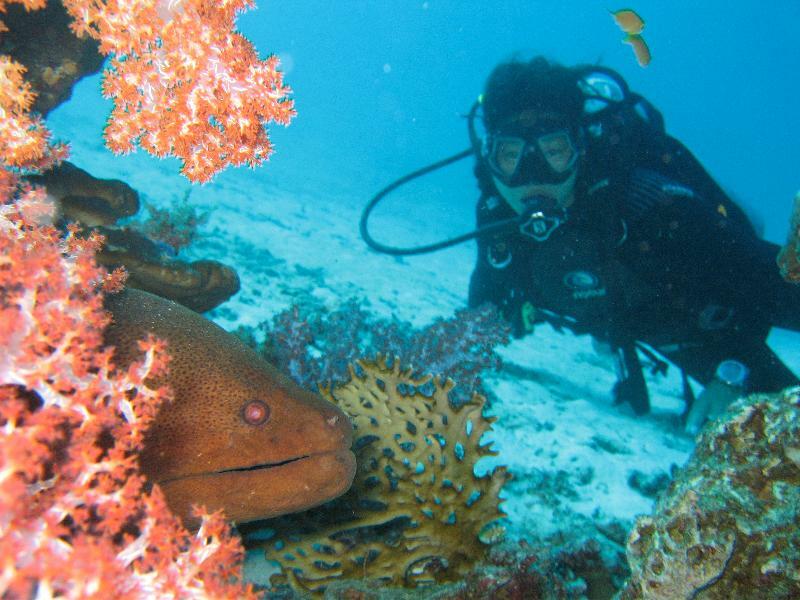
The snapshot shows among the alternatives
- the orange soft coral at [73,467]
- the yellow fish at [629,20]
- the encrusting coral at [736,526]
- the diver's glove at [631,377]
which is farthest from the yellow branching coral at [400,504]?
the yellow fish at [629,20]

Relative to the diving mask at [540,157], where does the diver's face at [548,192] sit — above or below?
below

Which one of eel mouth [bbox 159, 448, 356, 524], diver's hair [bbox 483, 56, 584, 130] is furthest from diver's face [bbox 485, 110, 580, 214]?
eel mouth [bbox 159, 448, 356, 524]

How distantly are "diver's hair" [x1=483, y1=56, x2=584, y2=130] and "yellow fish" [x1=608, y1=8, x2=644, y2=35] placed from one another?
103 centimetres

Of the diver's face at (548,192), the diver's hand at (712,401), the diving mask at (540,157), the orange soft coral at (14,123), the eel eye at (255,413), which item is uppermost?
the diving mask at (540,157)

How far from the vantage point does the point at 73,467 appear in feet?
4.38

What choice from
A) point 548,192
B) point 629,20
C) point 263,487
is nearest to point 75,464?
point 263,487

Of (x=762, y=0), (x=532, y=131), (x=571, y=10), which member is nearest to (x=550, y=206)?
(x=532, y=131)

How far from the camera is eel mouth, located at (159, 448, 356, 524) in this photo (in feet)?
6.22

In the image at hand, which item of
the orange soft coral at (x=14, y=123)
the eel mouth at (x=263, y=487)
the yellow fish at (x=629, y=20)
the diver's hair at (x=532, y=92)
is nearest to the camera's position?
the eel mouth at (x=263, y=487)

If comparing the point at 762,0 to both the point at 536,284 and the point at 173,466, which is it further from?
the point at 173,466

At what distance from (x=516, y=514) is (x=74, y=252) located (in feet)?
14.9

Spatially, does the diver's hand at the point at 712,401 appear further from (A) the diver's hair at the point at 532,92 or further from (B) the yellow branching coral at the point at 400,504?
(B) the yellow branching coral at the point at 400,504

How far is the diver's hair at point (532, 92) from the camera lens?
6500 millimetres

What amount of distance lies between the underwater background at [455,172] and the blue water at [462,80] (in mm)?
442
